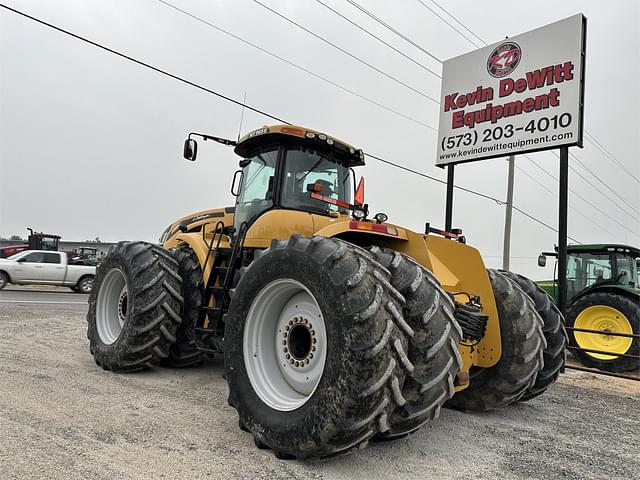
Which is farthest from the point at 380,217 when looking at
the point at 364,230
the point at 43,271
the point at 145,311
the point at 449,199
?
the point at 43,271

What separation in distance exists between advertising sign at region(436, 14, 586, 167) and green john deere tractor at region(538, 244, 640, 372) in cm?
287

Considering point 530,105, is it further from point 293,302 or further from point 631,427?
point 293,302

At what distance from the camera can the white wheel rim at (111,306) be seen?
5.70 m

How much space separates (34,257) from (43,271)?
628mm

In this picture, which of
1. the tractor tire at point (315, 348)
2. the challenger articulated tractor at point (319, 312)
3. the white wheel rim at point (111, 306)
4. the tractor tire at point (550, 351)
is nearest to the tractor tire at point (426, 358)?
the challenger articulated tractor at point (319, 312)

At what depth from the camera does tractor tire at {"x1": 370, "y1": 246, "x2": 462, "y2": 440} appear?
9.33 feet

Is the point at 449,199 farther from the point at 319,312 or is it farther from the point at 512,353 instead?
the point at 319,312

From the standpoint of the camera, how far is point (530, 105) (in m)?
8.51

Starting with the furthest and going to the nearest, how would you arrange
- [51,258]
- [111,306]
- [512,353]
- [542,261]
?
[51,258]
[542,261]
[111,306]
[512,353]

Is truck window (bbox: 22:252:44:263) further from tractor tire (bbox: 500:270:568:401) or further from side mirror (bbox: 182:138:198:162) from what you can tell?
tractor tire (bbox: 500:270:568:401)

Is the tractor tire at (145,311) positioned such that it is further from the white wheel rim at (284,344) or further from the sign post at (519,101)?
the sign post at (519,101)

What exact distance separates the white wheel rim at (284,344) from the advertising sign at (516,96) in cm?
660

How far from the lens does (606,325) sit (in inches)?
353

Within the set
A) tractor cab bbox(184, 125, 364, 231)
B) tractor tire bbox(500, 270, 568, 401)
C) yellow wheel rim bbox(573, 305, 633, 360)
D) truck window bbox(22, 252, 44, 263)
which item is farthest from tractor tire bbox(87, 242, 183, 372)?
truck window bbox(22, 252, 44, 263)
